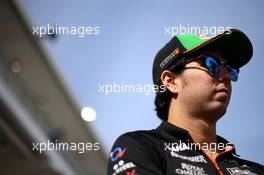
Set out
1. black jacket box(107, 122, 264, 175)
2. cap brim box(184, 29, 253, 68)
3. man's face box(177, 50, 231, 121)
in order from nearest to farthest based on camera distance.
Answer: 1. black jacket box(107, 122, 264, 175)
2. man's face box(177, 50, 231, 121)
3. cap brim box(184, 29, 253, 68)

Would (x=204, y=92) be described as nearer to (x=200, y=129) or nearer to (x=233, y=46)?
(x=200, y=129)

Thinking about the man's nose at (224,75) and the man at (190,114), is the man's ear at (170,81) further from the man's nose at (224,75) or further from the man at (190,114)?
the man's nose at (224,75)

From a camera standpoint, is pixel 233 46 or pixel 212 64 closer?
pixel 212 64

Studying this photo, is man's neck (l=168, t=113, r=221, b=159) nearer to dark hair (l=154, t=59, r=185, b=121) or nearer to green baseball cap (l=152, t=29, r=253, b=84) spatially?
dark hair (l=154, t=59, r=185, b=121)

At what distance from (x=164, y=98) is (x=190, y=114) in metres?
0.33

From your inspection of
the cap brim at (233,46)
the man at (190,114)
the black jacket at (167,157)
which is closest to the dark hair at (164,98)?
the man at (190,114)

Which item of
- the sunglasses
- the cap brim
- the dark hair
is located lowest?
the dark hair

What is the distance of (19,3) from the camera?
440 inches

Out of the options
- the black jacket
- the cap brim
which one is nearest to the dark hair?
the cap brim

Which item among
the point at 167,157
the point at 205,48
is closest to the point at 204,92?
the point at 205,48

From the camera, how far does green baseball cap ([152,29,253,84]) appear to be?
290 cm

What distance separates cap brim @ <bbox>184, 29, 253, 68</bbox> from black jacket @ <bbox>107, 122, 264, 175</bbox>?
21.8 inches

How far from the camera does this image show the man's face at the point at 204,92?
275 cm

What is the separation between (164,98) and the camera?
3.10m
